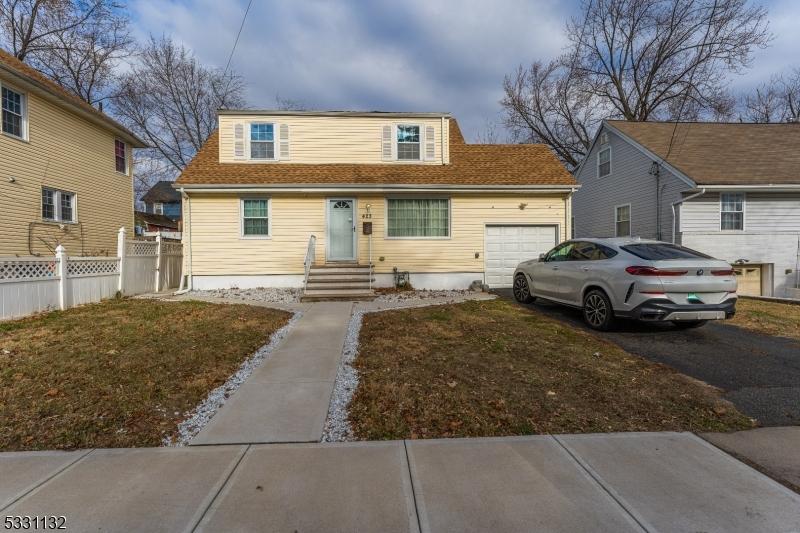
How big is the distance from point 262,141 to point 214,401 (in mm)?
10616

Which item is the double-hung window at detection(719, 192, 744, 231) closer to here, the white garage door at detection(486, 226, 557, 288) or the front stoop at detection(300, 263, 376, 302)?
the white garage door at detection(486, 226, 557, 288)

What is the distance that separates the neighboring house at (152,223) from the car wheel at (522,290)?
32101 mm

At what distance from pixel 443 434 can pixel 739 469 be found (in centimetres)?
203

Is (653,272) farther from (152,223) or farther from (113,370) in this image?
(152,223)

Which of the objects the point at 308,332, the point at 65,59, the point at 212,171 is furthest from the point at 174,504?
the point at 65,59

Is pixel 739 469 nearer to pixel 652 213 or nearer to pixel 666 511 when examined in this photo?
pixel 666 511

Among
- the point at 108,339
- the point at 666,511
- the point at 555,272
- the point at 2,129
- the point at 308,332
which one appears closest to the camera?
the point at 666,511

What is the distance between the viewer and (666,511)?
2.30 m

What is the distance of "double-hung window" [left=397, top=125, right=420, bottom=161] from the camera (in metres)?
13.1

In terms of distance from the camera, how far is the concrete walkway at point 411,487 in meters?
2.22

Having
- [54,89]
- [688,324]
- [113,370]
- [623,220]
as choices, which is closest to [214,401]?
[113,370]

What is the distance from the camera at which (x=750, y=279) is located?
1420 centimetres

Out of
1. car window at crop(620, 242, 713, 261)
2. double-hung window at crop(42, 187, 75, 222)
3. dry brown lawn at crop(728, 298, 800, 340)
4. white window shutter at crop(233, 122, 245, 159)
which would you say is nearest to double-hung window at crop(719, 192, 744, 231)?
dry brown lawn at crop(728, 298, 800, 340)

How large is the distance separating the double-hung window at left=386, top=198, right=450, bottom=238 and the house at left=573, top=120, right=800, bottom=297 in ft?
28.3
